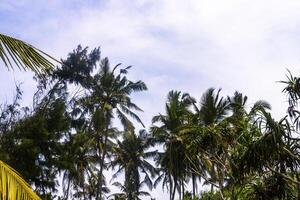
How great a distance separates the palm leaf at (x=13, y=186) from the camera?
3012 mm

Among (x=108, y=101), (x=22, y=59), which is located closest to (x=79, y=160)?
(x=108, y=101)

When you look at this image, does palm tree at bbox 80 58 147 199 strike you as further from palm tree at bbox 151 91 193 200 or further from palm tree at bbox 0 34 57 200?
palm tree at bbox 0 34 57 200

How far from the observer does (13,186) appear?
10.1ft

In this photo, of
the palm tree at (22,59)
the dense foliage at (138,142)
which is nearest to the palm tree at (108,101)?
the dense foliage at (138,142)

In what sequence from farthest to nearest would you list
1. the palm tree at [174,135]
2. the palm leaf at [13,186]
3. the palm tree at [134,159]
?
1. the palm tree at [134,159]
2. the palm tree at [174,135]
3. the palm leaf at [13,186]

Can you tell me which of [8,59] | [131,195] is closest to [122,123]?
[131,195]

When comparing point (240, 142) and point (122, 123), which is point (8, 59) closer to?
point (240, 142)

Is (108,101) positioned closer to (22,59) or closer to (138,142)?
(138,142)

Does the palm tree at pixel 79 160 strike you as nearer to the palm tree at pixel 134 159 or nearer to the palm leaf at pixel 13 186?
the palm tree at pixel 134 159

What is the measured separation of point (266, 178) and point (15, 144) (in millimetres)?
19014

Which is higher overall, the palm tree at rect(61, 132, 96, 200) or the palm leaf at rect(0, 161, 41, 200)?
the palm tree at rect(61, 132, 96, 200)

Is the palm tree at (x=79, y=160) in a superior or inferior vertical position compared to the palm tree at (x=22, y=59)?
superior

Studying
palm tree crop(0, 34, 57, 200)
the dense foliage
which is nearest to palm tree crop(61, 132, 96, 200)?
the dense foliage

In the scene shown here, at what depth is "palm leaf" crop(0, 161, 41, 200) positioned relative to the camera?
9.88 feet
